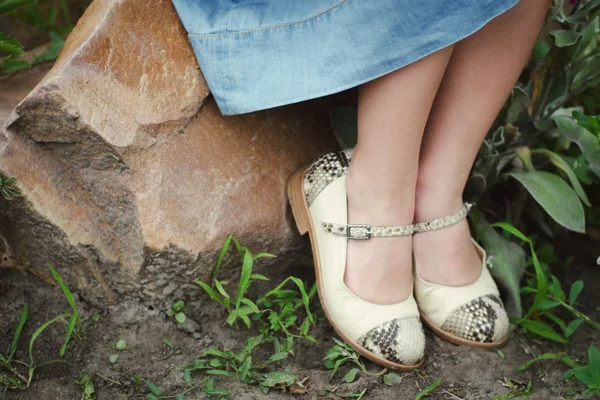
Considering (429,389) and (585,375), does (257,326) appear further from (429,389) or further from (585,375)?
(585,375)

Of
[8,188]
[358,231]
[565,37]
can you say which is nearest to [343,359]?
[358,231]

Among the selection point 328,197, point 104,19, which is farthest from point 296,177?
point 104,19

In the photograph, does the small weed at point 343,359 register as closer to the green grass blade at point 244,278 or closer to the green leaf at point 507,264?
the green grass blade at point 244,278

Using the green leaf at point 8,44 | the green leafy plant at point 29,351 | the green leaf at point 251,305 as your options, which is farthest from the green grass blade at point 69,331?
the green leaf at point 8,44

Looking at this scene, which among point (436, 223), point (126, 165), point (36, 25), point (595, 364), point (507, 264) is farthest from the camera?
point (36, 25)

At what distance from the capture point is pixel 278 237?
150 cm

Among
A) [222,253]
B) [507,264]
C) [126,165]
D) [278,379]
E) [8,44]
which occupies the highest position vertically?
[8,44]

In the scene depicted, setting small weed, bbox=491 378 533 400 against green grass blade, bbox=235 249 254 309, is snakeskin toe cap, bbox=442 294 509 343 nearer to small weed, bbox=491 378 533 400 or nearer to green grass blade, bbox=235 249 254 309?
small weed, bbox=491 378 533 400

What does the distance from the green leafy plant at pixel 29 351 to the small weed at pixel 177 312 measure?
19 cm

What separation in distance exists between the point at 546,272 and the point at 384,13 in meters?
0.88

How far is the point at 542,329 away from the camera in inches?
55.6

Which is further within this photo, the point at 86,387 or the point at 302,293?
the point at 302,293

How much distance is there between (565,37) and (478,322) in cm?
73

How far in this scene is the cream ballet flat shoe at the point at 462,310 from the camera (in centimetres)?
137
